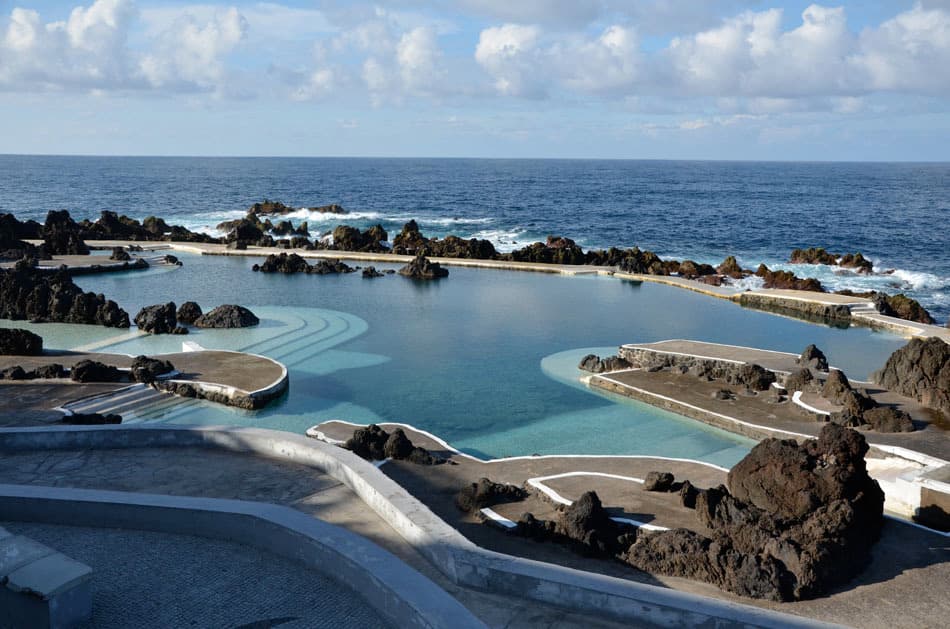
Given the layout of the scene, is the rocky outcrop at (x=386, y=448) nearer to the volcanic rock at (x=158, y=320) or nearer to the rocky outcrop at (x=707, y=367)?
the rocky outcrop at (x=707, y=367)

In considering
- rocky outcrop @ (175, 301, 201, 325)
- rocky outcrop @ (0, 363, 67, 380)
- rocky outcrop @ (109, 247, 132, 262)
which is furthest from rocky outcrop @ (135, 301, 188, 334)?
rocky outcrop @ (109, 247, 132, 262)

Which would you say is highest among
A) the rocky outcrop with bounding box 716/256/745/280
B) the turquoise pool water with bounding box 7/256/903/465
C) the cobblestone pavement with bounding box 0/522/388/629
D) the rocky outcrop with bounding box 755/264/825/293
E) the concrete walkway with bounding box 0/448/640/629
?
the cobblestone pavement with bounding box 0/522/388/629

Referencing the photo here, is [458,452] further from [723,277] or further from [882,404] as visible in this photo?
[723,277]

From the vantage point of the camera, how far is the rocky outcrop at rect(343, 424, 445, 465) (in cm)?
1547

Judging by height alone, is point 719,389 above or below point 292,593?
below

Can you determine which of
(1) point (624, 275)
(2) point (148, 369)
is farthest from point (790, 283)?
(2) point (148, 369)

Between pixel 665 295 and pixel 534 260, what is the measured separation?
12.5 metres

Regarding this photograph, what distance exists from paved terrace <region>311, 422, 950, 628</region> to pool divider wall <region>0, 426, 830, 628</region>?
212cm

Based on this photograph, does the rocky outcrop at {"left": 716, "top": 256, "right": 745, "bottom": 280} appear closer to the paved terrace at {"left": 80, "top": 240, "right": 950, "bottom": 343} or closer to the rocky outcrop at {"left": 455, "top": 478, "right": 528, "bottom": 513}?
the paved terrace at {"left": 80, "top": 240, "right": 950, "bottom": 343}

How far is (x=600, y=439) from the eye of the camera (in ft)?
60.2

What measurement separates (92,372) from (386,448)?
9.73m

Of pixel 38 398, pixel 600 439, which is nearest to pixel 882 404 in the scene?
pixel 600 439

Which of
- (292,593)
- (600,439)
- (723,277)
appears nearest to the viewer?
(292,593)

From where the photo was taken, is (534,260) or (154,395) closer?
(154,395)
